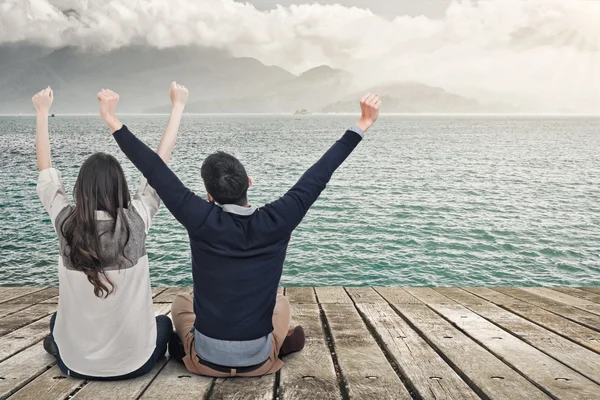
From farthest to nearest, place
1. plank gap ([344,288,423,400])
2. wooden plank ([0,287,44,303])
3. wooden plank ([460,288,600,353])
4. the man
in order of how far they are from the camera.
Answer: wooden plank ([0,287,44,303])
wooden plank ([460,288,600,353])
plank gap ([344,288,423,400])
the man

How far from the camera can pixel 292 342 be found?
3691 mm

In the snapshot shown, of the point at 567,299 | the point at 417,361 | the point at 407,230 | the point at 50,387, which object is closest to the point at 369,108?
the point at 417,361

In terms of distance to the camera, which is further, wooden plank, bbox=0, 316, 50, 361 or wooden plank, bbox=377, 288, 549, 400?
wooden plank, bbox=0, 316, 50, 361

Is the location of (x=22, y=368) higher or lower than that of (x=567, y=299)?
higher

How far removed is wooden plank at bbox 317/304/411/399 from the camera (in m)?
3.17

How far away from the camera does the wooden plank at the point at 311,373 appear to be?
10.3 feet

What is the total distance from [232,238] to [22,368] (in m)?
1.75

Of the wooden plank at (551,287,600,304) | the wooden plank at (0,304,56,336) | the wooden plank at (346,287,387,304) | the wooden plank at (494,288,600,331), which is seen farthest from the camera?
the wooden plank at (551,287,600,304)

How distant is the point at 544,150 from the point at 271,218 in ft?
215

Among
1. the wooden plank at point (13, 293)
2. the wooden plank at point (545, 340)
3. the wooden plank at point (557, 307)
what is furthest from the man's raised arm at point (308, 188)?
the wooden plank at point (13, 293)

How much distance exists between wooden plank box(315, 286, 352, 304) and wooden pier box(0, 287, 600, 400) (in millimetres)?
11

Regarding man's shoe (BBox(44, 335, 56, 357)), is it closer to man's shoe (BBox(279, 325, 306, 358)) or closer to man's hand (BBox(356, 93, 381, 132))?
man's shoe (BBox(279, 325, 306, 358))

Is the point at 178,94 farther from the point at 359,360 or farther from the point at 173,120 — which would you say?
the point at 359,360

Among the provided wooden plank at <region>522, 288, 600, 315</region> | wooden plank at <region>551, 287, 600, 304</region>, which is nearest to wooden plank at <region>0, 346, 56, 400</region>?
A: wooden plank at <region>522, 288, 600, 315</region>
